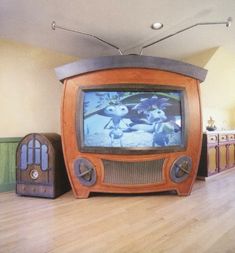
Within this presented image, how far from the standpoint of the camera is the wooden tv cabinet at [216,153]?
3607mm

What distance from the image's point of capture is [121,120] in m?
2.61

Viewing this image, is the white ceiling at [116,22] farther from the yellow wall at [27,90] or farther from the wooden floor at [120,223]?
the wooden floor at [120,223]

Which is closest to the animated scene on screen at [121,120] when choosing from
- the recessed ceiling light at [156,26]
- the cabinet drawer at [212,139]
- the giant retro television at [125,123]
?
the giant retro television at [125,123]

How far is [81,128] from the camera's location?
2.60 metres

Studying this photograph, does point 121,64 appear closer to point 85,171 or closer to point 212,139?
point 85,171

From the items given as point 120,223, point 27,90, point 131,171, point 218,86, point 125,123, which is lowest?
point 120,223

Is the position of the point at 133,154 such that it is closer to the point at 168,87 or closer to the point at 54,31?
the point at 168,87

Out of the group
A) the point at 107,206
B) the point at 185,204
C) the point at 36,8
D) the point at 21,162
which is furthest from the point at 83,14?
the point at 185,204

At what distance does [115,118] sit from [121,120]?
0.24 feet

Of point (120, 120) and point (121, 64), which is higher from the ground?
point (121, 64)

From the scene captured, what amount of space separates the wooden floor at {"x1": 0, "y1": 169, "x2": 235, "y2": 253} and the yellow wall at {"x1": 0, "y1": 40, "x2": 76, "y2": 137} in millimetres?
991

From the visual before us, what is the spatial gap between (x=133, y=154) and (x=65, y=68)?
4.19 ft

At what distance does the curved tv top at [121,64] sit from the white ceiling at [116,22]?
1.55 feet

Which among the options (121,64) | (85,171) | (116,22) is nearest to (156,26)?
(116,22)
